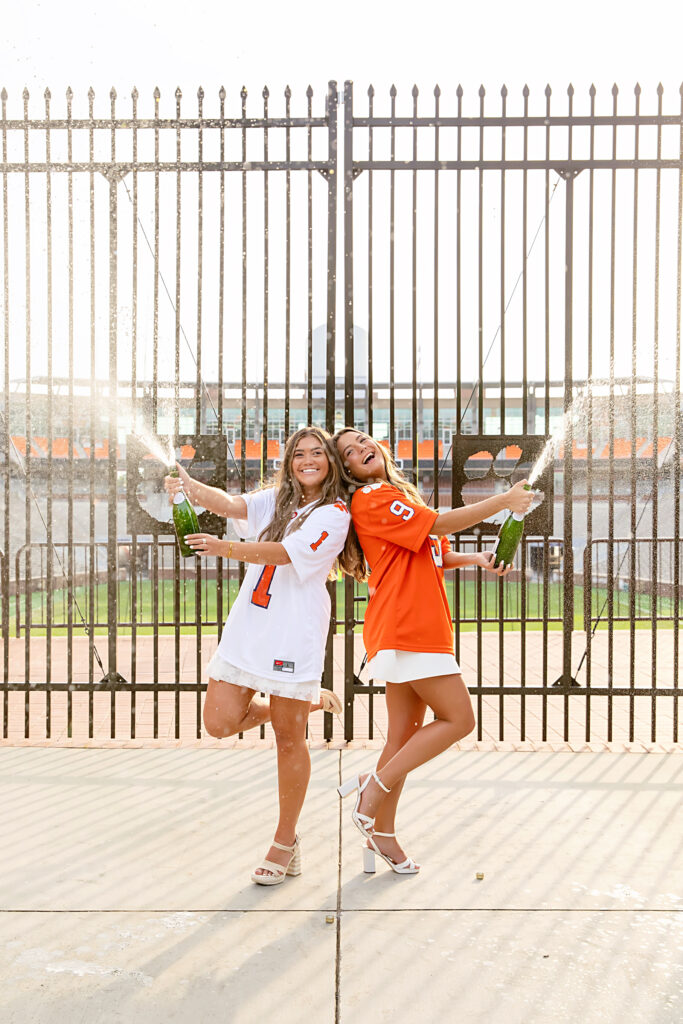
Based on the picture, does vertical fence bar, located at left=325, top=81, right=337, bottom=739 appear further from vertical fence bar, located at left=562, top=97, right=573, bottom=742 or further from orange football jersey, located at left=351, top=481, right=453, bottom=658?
A: orange football jersey, located at left=351, top=481, right=453, bottom=658

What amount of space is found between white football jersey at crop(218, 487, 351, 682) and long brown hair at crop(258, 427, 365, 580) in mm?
67

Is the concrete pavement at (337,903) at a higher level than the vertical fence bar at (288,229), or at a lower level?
lower

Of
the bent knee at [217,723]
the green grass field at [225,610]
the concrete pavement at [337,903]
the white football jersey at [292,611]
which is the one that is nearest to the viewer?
the concrete pavement at [337,903]

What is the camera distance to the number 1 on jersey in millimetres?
3248

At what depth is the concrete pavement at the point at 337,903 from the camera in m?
2.47

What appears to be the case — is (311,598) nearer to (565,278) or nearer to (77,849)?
(77,849)

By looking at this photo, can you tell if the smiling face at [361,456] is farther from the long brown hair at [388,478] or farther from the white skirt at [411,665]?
the white skirt at [411,665]

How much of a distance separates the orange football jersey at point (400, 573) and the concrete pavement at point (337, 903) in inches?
36.3

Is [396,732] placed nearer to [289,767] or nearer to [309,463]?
[289,767]

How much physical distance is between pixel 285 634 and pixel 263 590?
0.19 metres

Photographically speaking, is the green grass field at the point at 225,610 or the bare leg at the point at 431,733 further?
the green grass field at the point at 225,610

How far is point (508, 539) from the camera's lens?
351 cm

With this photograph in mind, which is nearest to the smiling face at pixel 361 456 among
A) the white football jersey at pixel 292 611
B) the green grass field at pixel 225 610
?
the white football jersey at pixel 292 611

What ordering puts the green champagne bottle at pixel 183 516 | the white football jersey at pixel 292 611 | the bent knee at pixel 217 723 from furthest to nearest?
the green champagne bottle at pixel 183 516
the bent knee at pixel 217 723
the white football jersey at pixel 292 611
